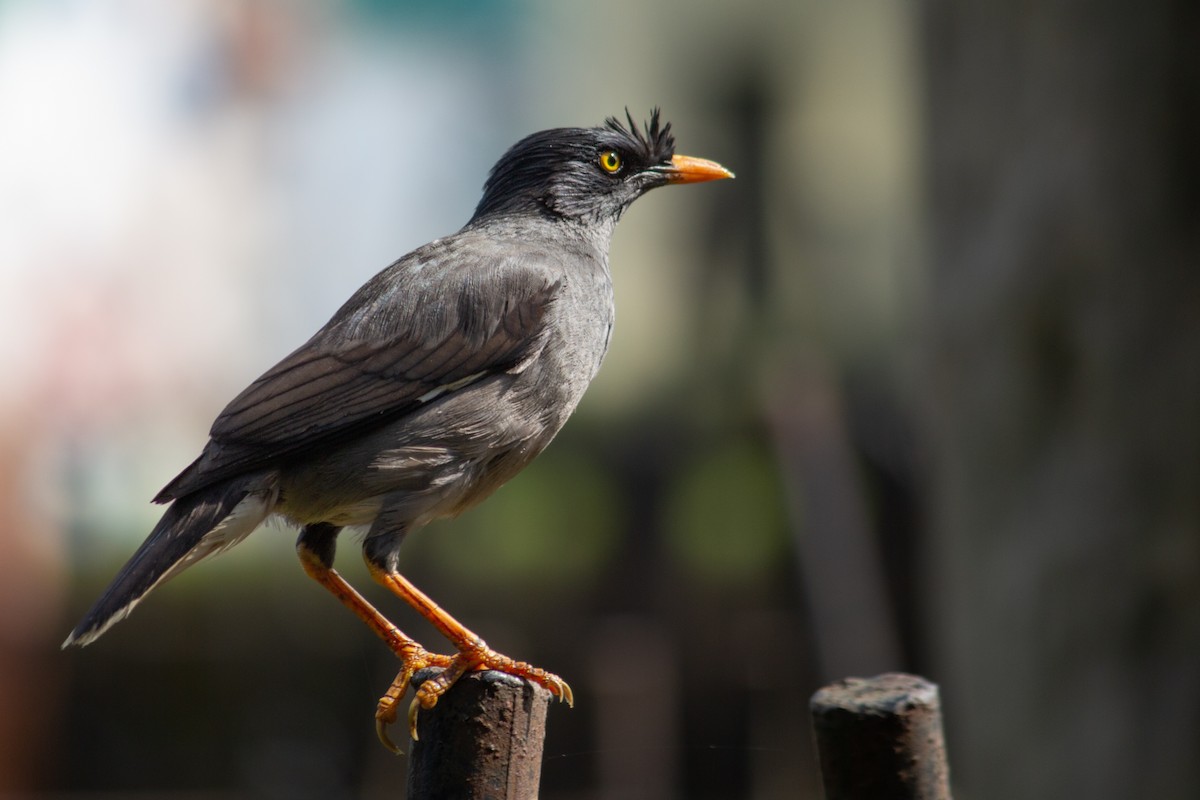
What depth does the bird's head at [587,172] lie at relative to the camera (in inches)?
160

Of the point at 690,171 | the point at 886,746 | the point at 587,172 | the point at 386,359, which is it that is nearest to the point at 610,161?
the point at 587,172

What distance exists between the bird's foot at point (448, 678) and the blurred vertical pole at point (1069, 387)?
8.13ft

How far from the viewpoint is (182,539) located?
3.08m

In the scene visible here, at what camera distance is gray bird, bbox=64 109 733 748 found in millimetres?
3143

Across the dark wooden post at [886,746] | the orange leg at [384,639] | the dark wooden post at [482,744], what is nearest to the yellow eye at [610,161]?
the orange leg at [384,639]

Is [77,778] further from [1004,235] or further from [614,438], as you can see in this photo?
[1004,235]

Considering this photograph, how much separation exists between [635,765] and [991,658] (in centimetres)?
395

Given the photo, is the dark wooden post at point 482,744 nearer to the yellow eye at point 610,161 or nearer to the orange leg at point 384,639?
the orange leg at point 384,639

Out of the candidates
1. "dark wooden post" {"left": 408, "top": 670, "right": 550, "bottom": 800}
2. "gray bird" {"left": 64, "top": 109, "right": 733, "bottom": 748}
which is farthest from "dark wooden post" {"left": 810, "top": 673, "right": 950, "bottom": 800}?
"gray bird" {"left": 64, "top": 109, "right": 733, "bottom": 748}

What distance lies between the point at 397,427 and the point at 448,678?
0.69 m

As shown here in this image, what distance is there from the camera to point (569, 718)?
9312 millimetres

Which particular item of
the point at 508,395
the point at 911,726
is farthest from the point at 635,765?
the point at 911,726

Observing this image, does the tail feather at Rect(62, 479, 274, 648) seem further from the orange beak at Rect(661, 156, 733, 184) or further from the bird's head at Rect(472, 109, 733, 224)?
the orange beak at Rect(661, 156, 733, 184)

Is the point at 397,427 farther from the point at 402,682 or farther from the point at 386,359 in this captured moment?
the point at 402,682
